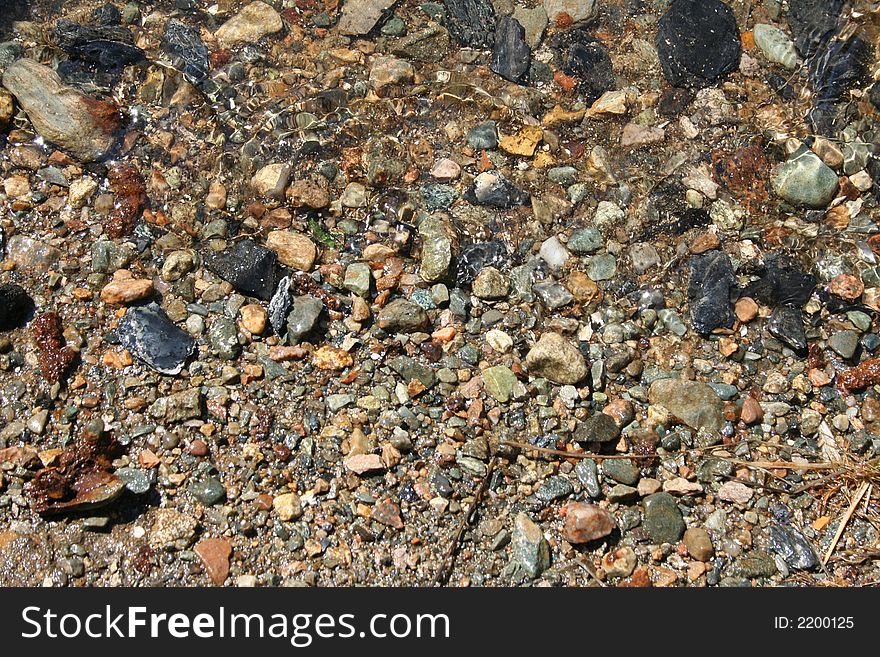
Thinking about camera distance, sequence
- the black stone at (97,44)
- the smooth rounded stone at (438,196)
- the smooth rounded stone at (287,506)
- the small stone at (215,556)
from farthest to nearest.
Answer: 1. the black stone at (97,44)
2. the smooth rounded stone at (438,196)
3. the smooth rounded stone at (287,506)
4. the small stone at (215,556)

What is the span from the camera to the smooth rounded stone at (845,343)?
3336 millimetres

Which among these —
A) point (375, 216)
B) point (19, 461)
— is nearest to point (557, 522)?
point (375, 216)

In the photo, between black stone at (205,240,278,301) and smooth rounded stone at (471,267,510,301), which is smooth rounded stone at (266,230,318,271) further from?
smooth rounded stone at (471,267,510,301)

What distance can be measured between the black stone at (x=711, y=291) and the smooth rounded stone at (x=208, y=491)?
2.15 meters

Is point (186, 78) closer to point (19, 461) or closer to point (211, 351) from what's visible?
point (211, 351)

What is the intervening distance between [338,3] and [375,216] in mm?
1458

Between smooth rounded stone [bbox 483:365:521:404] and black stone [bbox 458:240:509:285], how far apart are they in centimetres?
47

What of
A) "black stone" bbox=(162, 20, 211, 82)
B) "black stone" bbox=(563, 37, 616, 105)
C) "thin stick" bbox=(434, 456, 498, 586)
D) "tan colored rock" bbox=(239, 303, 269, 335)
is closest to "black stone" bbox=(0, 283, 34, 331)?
"tan colored rock" bbox=(239, 303, 269, 335)

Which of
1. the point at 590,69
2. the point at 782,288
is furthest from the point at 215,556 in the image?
the point at 590,69

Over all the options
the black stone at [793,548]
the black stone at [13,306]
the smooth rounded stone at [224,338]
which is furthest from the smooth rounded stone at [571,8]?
the black stone at [13,306]

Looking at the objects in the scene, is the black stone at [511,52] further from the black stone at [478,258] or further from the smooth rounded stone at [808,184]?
the smooth rounded stone at [808,184]

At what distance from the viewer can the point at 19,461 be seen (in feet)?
9.69

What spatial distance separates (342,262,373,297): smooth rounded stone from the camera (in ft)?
11.1

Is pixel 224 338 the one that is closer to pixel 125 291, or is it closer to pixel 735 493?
pixel 125 291
